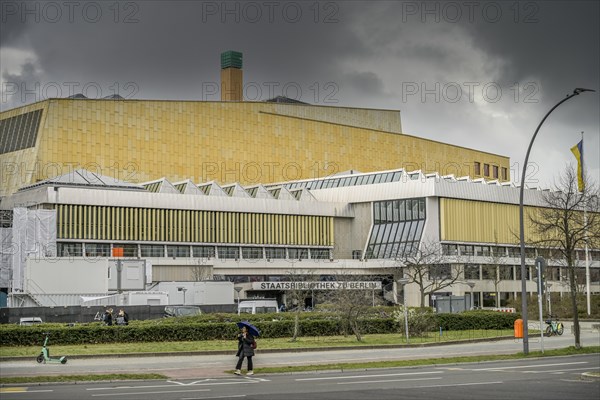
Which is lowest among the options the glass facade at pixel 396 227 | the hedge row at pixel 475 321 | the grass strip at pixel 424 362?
the grass strip at pixel 424 362

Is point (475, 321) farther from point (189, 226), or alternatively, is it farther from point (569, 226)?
point (189, 226)

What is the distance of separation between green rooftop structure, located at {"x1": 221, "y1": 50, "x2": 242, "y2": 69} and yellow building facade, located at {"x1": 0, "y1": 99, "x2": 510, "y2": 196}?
475 inches

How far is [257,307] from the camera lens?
6250cm

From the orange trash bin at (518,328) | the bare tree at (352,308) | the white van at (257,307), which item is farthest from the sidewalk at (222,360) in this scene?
→ the white van at (257,307)

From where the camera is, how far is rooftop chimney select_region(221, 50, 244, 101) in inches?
5177

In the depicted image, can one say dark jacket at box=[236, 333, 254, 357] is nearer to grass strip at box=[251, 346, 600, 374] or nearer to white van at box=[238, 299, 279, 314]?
grass strip at box=[251, 346, 600, 374]

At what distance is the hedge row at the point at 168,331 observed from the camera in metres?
39.3

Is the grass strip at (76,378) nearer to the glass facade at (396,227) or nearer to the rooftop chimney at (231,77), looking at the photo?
the glass facade at (396,227)

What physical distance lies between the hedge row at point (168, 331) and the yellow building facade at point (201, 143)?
60111mm

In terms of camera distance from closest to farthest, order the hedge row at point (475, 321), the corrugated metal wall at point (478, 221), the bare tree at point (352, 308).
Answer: the bare tree at point (352, 308) → the hedge row at point (475, 321) → the corrugated metal wall at point (478, 221)

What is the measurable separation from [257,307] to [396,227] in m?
41.5

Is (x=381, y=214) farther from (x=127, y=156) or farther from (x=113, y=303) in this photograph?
(x=113, y=303)

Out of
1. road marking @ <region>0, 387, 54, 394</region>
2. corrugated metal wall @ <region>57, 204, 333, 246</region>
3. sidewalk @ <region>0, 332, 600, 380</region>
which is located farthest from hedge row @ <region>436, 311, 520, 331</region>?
corrugated metal wall @ <region>57, 204, 333, 246</region>

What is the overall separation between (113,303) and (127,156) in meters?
49.9
